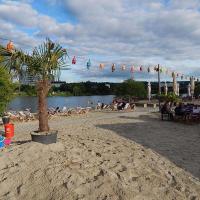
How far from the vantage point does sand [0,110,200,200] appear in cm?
712

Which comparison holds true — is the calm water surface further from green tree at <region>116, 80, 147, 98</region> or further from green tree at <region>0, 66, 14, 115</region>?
green tree at <region>0, 66, 14, 115</region>

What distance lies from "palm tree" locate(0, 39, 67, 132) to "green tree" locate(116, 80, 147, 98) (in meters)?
39.9

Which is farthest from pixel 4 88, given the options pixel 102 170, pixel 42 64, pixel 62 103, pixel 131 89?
pixel 62 103

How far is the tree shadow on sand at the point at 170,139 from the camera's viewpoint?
31.1ft

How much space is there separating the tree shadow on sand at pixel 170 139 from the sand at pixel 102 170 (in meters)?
0.03

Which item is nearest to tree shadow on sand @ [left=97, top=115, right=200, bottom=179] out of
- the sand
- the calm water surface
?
the sand

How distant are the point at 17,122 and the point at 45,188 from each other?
1359 centimetres

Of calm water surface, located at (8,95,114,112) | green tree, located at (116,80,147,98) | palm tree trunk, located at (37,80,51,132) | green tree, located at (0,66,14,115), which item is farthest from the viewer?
calm water surface, located at (8,95,114,112)

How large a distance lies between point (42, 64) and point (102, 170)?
14.8 ft

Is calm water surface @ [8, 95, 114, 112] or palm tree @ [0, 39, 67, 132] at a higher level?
palm tree @ [0, 39, 67, 132]

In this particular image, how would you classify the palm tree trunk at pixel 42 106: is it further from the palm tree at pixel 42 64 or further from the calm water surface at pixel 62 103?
the calm water surface at pixel 62 103

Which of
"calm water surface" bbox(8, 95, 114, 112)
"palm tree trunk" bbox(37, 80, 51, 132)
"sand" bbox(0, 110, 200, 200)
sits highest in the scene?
"palm tree trunk" bbox(37, 80, 51, 132)

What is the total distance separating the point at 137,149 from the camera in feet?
35.1

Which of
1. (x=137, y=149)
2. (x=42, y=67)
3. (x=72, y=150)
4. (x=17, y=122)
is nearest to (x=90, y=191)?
(x=72, y=150)
